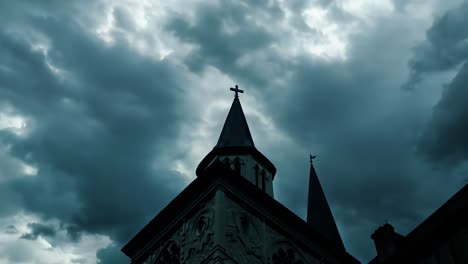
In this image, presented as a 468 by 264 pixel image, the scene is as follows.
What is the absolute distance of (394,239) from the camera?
60.1ft

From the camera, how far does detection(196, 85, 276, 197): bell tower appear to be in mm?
33781

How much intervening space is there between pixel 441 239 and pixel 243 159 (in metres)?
19.8

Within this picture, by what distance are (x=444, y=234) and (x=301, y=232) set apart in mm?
13887

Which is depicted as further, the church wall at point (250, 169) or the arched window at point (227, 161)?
the arched window at point (227, 161)

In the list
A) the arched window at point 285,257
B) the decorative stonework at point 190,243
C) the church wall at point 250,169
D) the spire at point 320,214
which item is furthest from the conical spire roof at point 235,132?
the arched window at point 285,257

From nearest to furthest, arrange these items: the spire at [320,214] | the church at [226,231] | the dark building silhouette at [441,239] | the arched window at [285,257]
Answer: the dark building silhouette at [441,239] → the church at [226,231] → the arched window at [285,257] → the spire at [320,214]

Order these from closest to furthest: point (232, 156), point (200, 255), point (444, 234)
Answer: point (444, 234), point (200, 255), point (232, 156)

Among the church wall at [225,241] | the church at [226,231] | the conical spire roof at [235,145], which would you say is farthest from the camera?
the conical spire roof at [235,145]

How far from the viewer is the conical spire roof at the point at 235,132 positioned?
35.5 m

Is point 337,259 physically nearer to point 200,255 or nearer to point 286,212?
point 286,212

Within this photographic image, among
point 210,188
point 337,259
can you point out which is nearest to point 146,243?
point 210,188

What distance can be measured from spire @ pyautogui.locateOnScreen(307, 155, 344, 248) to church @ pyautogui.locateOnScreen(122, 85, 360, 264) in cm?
798

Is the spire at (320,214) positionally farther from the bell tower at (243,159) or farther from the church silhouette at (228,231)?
the church silhouette at (228,231)

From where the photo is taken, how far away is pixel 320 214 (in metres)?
41.5
